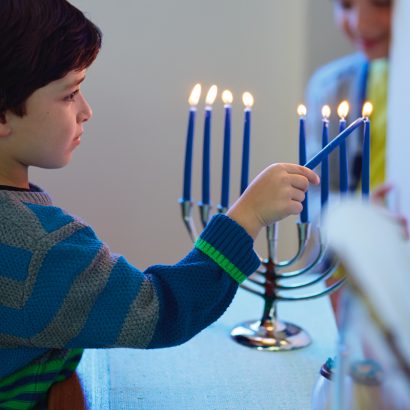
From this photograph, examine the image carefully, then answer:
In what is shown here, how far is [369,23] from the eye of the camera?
1.46m

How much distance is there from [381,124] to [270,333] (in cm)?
74

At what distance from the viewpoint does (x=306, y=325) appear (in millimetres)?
968

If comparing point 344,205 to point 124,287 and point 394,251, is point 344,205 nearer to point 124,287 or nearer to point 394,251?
point 394,251

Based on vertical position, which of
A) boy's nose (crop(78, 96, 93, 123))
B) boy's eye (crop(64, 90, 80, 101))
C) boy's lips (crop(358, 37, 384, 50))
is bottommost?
boy's nose (crop(78, 96, 93, 123))

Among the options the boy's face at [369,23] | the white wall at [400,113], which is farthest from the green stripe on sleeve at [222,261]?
the boy's face at [369,23]

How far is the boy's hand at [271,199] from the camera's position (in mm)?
702

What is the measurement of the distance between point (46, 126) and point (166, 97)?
3.36ft

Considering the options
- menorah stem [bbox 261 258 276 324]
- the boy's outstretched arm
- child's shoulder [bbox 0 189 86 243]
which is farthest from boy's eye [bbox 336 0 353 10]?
child's shoulder [bbox 0 189 86 243]

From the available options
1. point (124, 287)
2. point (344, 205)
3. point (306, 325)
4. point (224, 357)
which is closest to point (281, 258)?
point (306, 325)

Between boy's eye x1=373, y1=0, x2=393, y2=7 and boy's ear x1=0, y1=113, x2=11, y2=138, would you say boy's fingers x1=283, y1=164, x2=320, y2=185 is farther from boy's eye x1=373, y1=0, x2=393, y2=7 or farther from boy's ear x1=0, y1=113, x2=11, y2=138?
boy's eye x1=373, y1=0, x2=393, y2=7

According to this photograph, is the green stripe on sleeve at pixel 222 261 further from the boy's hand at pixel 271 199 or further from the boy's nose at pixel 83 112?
the boy's nose at pixel 83 112

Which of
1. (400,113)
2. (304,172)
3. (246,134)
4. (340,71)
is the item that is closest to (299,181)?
(304,172)

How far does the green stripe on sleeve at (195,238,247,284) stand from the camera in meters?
0.69

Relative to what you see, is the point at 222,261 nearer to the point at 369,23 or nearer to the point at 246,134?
the point at 246,134
